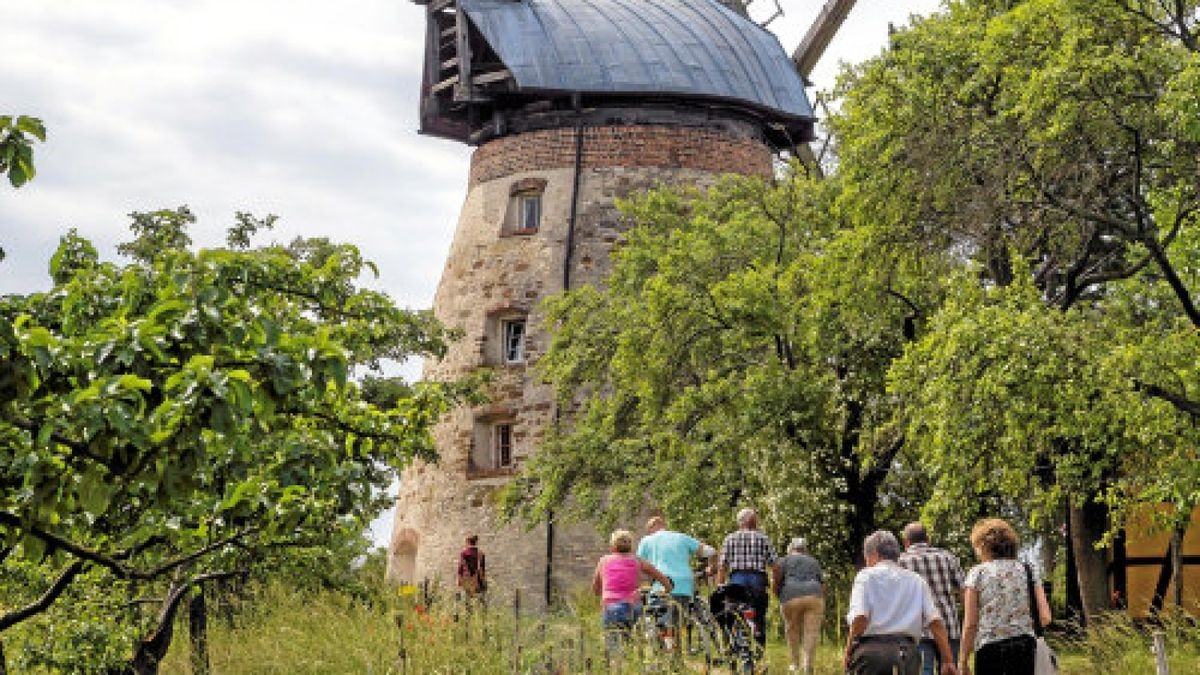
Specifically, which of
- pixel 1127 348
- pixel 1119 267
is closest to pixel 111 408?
pixel 1127 348

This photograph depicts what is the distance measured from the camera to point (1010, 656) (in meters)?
9.70

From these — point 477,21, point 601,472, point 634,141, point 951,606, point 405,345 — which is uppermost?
point 477,21

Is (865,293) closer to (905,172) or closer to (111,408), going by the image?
(905,172)

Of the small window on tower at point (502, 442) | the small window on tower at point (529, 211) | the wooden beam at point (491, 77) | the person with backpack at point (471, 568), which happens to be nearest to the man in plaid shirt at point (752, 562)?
the person with backpack at point (471, 568)

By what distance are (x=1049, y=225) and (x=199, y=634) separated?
939cm

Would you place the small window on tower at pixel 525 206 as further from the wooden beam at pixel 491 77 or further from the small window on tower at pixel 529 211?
the wooden beam at pixel 491 77

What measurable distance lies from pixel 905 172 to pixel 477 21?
14.7m

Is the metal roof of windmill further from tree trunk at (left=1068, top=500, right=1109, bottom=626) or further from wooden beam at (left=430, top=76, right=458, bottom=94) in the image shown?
tree trunk at (left=1068, top=500, right=1109, bottom=626)

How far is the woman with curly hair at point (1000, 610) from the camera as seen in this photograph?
31.8 ft

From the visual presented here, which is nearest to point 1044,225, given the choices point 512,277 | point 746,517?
point 746,517

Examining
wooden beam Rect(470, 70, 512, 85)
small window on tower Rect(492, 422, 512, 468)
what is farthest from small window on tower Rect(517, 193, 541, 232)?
small window on tower Rect(492, 422, 512, 468)

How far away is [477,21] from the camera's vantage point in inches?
1217

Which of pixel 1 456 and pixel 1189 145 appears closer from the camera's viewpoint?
pixel 1 456

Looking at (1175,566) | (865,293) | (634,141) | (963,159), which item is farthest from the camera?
(634,141)
